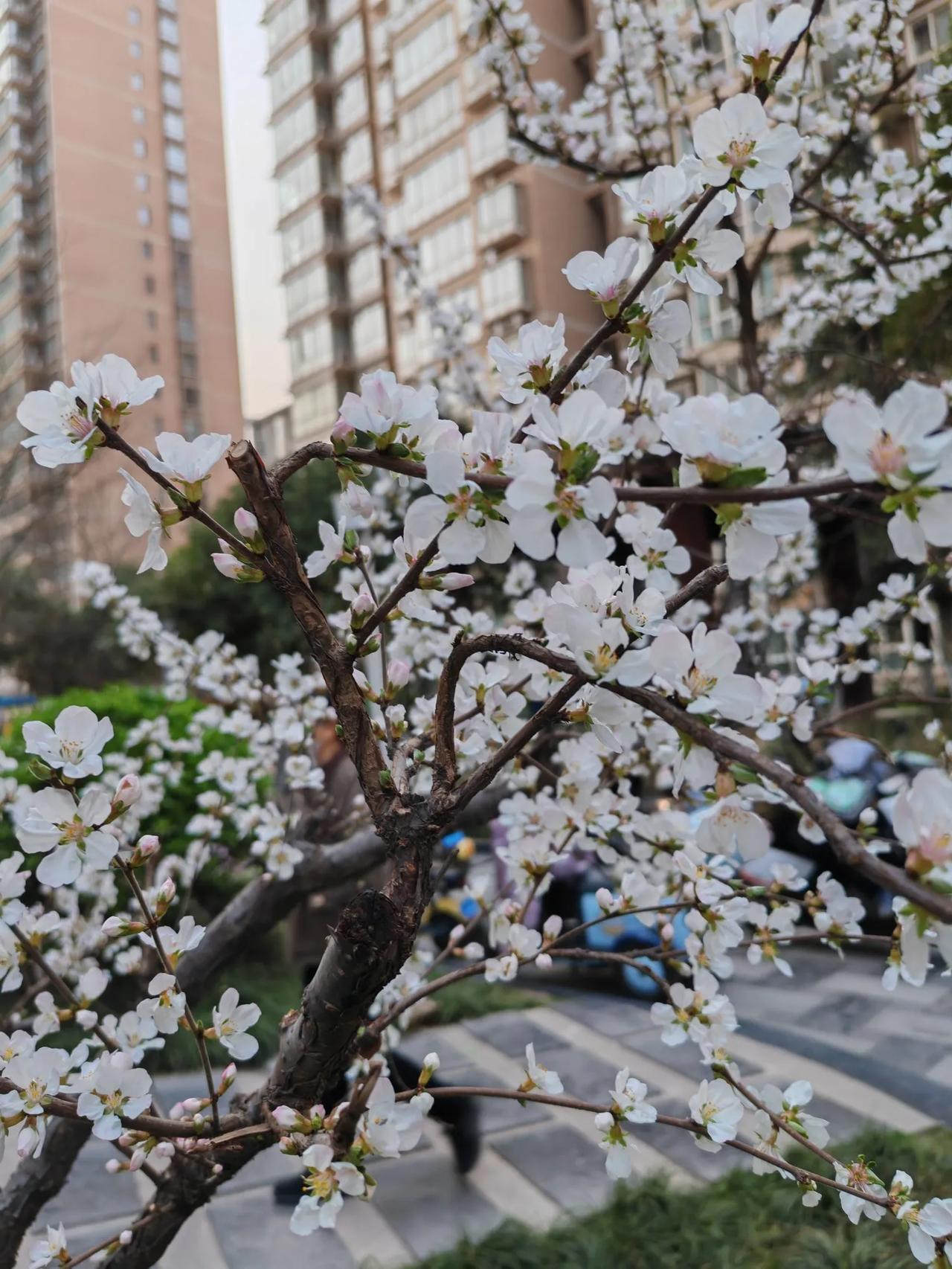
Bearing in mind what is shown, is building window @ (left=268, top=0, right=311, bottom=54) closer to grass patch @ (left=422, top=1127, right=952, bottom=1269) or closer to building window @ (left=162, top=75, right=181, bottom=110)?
building window @ (left=162, top=75, right=181, bottom=110)

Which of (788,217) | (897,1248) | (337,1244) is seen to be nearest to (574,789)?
(788,217)

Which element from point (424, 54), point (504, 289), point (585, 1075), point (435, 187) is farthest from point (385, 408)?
point (424, 54)

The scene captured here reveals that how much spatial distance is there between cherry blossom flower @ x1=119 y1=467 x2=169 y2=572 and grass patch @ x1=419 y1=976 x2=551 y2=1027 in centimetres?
452

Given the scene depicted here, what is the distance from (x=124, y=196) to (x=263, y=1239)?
40.5m

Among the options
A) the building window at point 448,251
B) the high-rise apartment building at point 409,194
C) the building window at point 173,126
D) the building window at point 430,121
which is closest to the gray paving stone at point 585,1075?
the high-rise apartment building at point 409,194

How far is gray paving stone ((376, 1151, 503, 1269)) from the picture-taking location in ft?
9.80

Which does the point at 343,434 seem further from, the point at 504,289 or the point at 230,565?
the point at 504,289

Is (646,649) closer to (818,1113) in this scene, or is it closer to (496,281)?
(818,1113)

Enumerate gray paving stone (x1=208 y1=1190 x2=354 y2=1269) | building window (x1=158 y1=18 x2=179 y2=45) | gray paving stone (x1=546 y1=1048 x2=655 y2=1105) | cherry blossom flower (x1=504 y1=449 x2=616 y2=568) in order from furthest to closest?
building window (x1=158 y1=18 x2=179 y2=45), gray paving stone (x1=546 y1=1048 x2=655 y2=1105), gray paving stone (x1=208 y1=1190 x2=354 y2=1269), cherry blossom flower (x1=504 y1=449 x2=616 y2=568)

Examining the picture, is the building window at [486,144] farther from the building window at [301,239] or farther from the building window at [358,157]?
the building window at [301,239]

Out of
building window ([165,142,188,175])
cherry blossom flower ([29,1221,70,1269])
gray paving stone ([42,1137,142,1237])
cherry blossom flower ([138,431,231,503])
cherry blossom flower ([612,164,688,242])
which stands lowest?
gray paving stone ([42,1137,142,1237])

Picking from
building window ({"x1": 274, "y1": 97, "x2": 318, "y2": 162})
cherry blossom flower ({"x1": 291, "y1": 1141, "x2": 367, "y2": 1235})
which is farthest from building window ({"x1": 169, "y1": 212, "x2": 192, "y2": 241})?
cherry blossom flower ({"x1": 291, "y1": 1141, "x2": 367, "y2": 1235})

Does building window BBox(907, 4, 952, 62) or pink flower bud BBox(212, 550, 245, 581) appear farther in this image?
building window BBox(907, 4, 952, 62)

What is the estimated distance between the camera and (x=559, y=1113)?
3836mm
